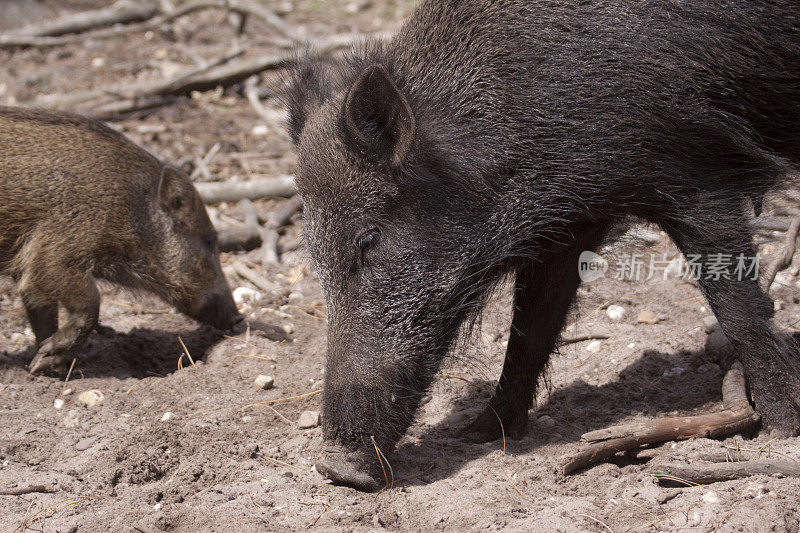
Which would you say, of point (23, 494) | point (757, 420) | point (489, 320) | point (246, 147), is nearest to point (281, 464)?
point (23, 494)

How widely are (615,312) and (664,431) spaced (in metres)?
1.57

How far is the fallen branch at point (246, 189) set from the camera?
7.43 metres

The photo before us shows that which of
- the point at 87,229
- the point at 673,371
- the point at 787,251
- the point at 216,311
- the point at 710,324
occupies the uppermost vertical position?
the point at 787,251

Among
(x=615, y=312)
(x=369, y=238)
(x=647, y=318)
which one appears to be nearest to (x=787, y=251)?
(x=647, y=318)

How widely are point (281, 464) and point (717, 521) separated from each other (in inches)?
74.6

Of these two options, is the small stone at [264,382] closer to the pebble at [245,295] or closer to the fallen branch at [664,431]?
the pebble at [245,295]

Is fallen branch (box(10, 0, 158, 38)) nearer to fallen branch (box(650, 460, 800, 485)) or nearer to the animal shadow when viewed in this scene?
the animal shadow

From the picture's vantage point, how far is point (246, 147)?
28.0 ft

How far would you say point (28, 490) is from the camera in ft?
11.7

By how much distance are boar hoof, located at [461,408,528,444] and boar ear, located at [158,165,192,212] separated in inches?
110

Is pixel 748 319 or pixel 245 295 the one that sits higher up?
pixel 748 319

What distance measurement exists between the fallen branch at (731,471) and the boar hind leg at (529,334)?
0.94m

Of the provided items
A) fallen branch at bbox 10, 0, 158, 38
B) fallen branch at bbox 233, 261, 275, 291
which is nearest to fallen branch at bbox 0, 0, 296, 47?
fallen branch at bbox 10, 0, 158, 38

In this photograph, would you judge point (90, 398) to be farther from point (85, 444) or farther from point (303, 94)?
point (303, 94)
